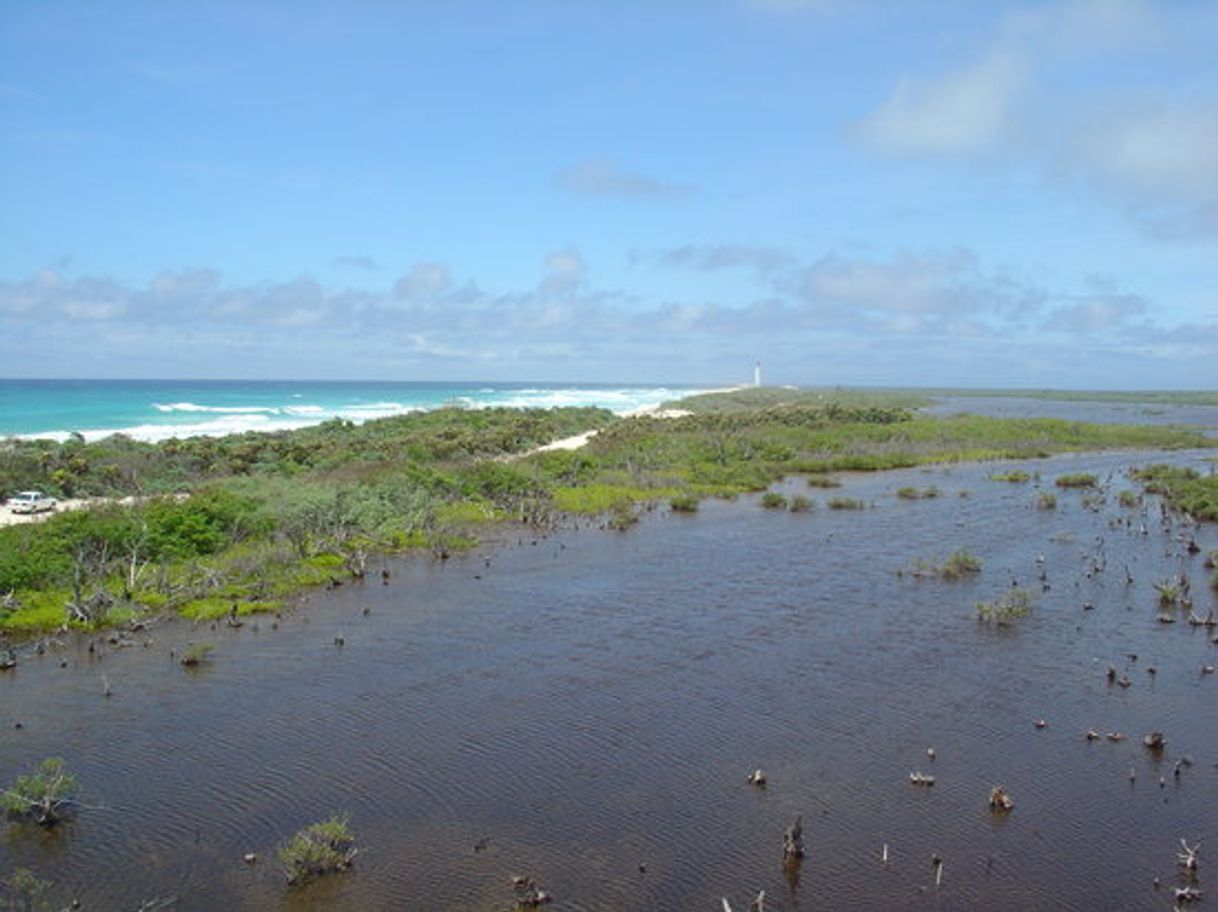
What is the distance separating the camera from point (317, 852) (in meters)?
14.4

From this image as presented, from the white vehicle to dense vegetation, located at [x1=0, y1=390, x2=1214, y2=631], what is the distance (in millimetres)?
2452

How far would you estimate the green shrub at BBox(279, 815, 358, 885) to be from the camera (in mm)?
14352

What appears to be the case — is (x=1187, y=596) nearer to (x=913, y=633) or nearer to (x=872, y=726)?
(x=913, y=633)

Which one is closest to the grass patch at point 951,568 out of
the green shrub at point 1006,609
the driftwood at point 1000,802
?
the green shrub at point 1006,609

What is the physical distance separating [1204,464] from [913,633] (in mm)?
50999

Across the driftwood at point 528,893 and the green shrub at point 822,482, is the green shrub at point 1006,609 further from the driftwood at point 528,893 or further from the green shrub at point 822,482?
the green shrub at point 822,482

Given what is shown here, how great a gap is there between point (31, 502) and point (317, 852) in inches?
1304

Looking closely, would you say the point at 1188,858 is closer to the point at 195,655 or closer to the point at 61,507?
the point at 195,655

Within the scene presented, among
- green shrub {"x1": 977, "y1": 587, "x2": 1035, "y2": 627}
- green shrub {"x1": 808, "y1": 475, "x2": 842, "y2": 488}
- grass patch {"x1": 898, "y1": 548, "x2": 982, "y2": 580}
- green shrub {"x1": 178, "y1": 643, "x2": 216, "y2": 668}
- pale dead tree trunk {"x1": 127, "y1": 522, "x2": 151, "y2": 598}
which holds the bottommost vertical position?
green shrub {"x1": 178, "y1": 643, "x2": 216, "y2": 668}

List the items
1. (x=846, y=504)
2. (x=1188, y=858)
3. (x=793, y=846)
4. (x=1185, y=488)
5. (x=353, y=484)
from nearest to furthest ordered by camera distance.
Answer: (x=1188, y=858)
(x=793, y=846)
(x=353, y=484)
(x=846, y=504)
(x=1185, y=488)

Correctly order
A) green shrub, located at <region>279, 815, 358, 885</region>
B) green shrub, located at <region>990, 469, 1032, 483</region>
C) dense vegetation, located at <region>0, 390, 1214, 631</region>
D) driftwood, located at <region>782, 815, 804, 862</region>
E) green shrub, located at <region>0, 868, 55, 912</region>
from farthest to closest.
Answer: green shrub, located at <region>990, 469, 1032, 483</region>
dense vegetation, located at <region>0, 390, 1214, 631</region>
driftwood, located at <region>782, 815, 804, 862</region>
green shrub, located at <region>279, 815, 358, 885</region>
green shrub, located at <region>0, 868, 55, 912</region>

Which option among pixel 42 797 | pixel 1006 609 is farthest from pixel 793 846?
pixel 1006 609

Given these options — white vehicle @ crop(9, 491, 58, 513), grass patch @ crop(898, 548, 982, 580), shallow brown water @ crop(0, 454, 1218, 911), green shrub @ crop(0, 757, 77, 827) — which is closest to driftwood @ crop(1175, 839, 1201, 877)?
shallow brown water @ crop(0, 454, 1218, 911)

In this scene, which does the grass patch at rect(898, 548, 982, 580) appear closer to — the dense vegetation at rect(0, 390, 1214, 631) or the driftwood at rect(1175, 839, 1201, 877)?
the dense vegetation at rect(0, 390, 1214, 631)
